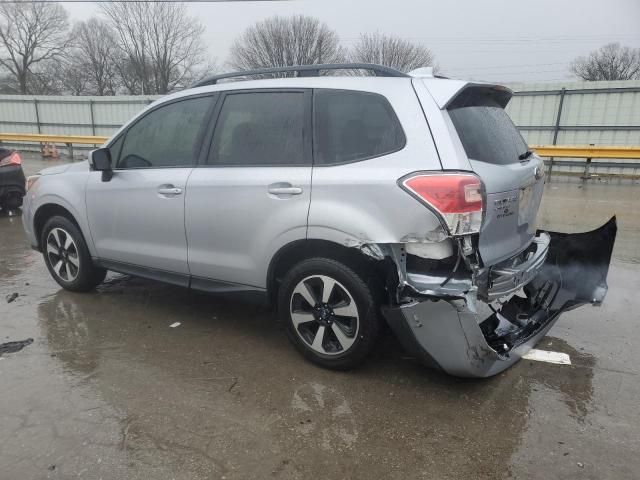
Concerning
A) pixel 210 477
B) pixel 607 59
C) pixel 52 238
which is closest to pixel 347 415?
pixel 210 477

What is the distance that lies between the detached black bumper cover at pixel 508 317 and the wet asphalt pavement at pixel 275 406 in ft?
0.95

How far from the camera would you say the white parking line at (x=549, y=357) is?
3482 millimetres

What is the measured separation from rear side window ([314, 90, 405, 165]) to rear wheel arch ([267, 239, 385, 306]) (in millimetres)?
531

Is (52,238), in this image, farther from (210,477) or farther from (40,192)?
(210,477)

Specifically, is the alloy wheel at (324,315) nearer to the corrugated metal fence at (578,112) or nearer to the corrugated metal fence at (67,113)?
the corrugated metal fence at (578,112)

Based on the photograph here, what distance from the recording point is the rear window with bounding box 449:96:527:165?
295cm

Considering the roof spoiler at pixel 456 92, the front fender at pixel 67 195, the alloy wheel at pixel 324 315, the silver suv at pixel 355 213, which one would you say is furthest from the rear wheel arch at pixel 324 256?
the front fender at pixel 67 195

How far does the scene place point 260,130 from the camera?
3.46 metres

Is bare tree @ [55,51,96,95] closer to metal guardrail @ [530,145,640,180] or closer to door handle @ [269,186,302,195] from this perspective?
metal guardrail @ [530,145,640,180]

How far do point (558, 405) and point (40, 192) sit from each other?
464cm

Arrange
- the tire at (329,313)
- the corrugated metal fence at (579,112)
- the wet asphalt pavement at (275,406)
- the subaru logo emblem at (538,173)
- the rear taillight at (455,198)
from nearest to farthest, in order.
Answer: the wet asphalt pavement at (275,406), the rear taillight at (455,198), the tire at (329,313), the subaru logo emblem at (538,173), the corrugated metal fence at (579,112)

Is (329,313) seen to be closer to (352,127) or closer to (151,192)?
(352,127)

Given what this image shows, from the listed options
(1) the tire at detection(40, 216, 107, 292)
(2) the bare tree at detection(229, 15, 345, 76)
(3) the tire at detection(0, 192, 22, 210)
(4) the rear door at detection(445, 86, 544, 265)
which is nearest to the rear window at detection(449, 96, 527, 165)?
(4) the rear door at detection(445, 86, 544, 265)

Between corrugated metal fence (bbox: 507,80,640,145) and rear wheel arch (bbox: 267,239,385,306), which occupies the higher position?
corrugated metal fence (bbox: 507,80,640,145)
